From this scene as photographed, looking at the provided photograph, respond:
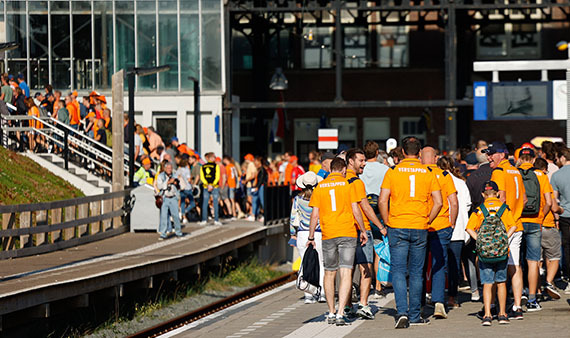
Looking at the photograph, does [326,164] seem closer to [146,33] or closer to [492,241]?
[492,241]

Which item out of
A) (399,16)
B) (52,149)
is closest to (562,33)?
(399,16)

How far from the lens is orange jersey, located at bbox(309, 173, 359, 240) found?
13.0 meters

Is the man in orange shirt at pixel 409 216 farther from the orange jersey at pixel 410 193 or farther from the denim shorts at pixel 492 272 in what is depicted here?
the denim shorts at pixel 492 272

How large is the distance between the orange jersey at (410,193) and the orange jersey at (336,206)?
21.8 inches

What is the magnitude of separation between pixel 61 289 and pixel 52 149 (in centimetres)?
1441

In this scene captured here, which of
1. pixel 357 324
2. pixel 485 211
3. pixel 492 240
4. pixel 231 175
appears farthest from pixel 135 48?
pixel 492 240

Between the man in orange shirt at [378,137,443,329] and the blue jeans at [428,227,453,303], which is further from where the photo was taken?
the blue jeans at [428,227,453,303]

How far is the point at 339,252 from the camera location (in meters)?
13.1

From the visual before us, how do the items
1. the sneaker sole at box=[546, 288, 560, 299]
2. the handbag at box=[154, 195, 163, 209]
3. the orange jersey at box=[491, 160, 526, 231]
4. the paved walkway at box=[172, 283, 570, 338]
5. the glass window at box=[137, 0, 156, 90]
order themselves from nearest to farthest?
the paved walkway at box=[172, 283, 570, 338], the orange jersey at box=[491, 160, 526, 231], the sneaker sole at box=[546, 288, 560, 299], the handbag at box=[154, 195, 163, 209], the glass window at box=[137, 0, 156, 90]

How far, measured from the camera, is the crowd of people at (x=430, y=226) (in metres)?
12.7

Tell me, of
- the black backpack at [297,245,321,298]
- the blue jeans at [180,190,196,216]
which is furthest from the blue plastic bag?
the blue jeans at [180,190,196,216]

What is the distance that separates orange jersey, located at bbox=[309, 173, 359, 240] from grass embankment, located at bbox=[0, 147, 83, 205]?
11489mm

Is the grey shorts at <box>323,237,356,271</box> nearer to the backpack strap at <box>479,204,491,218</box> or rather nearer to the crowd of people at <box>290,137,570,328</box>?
the crowd of people at <box>290,137,570,328</box>

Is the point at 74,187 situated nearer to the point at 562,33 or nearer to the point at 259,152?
the point at 259,152
